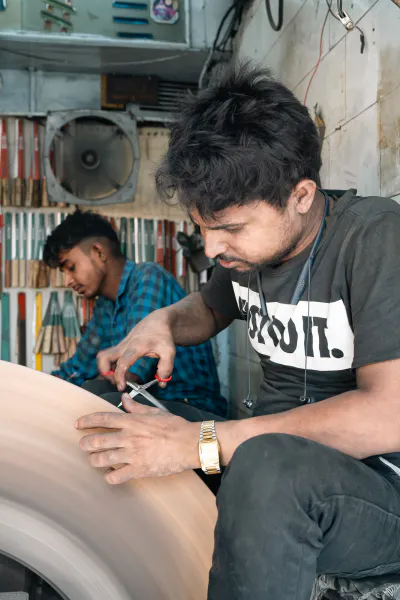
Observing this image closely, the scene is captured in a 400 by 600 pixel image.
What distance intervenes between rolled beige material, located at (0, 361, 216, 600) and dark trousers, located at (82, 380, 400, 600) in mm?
174

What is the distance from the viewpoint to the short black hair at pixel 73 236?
242 cm

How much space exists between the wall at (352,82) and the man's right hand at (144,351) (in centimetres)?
75

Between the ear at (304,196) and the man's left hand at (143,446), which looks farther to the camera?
the ear at (304,196)

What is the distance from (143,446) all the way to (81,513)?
213mm

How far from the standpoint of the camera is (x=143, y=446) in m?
0.90

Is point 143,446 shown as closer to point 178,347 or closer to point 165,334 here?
point 165,334

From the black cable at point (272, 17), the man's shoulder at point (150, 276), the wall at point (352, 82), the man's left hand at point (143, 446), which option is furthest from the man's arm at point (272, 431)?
the black cable at point (272, 17)

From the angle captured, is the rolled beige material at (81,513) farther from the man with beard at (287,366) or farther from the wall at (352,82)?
the wall at (352,82)

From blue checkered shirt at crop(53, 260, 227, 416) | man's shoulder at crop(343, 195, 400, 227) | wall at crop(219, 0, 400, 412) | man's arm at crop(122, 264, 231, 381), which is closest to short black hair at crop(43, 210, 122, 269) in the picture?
blue checkered shirt at crop(53, 260, 227, 416)

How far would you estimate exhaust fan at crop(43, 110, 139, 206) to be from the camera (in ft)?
11.4

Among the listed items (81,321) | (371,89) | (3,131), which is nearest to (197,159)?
(371,89)

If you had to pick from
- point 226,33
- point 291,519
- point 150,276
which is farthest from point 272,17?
point 291,519

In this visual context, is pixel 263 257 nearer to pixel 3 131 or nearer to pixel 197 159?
pixel 197 159

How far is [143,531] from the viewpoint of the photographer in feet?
3.31
